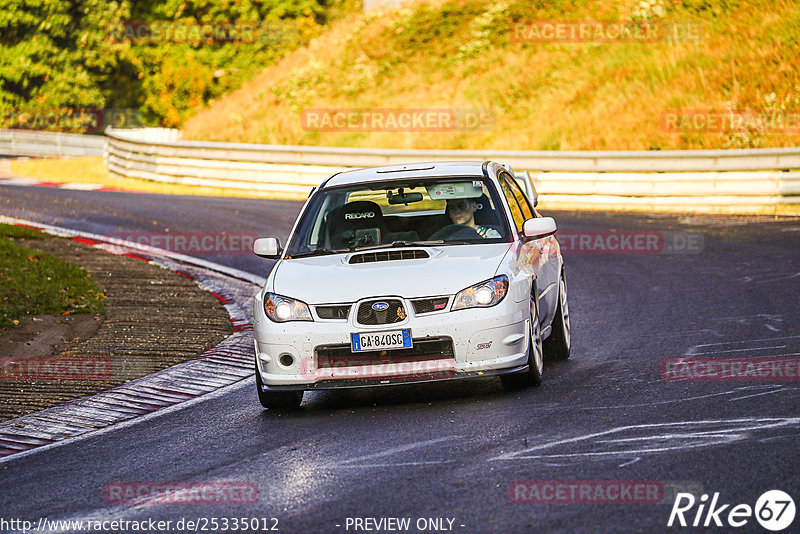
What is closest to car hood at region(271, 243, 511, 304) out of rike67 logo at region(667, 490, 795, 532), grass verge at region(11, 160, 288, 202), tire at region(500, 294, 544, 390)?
tire at region(500, 294, 544, 390)

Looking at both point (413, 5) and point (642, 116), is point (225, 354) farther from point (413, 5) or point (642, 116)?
point (413, 5)

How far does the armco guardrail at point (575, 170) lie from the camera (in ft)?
66.8

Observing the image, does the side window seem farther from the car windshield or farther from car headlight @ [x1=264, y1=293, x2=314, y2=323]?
car headlight @ [x1=264, y1=293, x2=314, y2=323]

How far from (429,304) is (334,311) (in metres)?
0.64

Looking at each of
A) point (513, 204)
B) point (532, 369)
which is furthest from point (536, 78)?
point (532, 369)

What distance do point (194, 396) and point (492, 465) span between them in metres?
3.63

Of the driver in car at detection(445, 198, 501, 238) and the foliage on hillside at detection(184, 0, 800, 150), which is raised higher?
the driver in car at detection(445, 198, 501, 238)

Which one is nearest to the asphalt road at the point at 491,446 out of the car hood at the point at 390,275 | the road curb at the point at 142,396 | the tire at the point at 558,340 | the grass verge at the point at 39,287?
the tire at the point at 558,340

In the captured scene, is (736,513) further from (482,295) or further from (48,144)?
(48,144)

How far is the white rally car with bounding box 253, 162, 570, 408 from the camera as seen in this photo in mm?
7844

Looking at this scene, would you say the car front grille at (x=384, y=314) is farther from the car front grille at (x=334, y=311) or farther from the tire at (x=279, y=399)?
the tire at (x=279, y=399)

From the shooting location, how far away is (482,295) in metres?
7.95

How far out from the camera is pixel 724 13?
30.8 m

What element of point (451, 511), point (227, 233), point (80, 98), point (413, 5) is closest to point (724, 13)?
point (413, 5)
